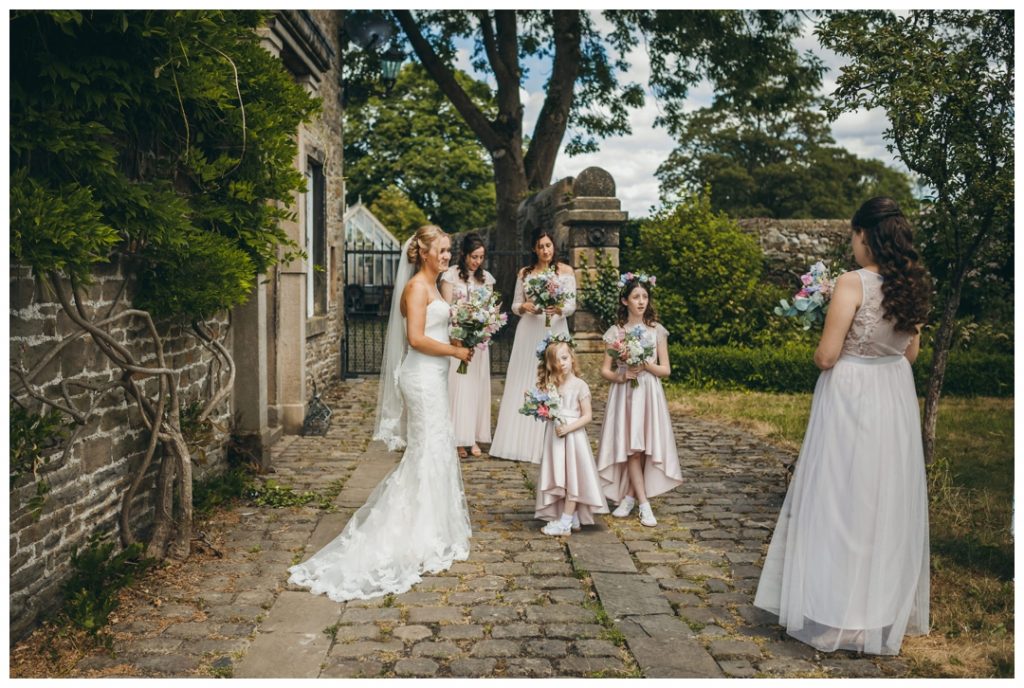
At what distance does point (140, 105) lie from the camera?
5035mm

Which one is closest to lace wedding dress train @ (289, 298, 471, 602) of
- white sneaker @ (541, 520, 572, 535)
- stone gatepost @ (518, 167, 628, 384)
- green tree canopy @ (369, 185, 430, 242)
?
white sneaker @ (541, 520, 572, 535)

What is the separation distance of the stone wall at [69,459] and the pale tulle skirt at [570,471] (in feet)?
8.69

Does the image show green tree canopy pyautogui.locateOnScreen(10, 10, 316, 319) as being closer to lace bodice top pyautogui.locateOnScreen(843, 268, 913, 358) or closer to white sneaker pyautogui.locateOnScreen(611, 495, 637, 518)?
A: white sneaker pyautogui.locateOnScreen(611, 495, 637, 518)

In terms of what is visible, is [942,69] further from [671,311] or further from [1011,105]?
[671,311]

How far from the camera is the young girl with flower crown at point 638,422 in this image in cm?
652

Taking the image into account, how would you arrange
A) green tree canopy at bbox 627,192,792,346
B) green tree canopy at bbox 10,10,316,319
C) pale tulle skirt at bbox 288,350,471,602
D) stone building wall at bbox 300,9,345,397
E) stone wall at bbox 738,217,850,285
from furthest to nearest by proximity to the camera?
1. stone wall at bbox 738,217,850,285
2. green tree canopy at bbox 627,192,792,346
3. stone building wall at bbox 300,9,345,397
4. pale tulle skirt at bbox 288,350,471,602
5. green tree canopy at bbox 10,10,316,319

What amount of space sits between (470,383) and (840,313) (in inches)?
208

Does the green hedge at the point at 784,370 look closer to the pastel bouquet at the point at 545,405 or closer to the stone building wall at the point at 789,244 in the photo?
the stone building wall at the point at 789,244

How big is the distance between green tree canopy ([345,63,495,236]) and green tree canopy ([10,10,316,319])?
35158 mm

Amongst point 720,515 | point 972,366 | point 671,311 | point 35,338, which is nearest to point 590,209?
point 671,311

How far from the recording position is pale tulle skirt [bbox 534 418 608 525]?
6176mm

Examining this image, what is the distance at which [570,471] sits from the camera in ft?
20.3

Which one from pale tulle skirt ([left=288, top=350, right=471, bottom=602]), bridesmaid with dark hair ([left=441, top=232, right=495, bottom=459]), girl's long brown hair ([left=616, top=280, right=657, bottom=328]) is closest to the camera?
pale tulle skirt ([left=288, top=350, right=471, bottom=602])

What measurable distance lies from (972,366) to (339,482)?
10.2 metres
